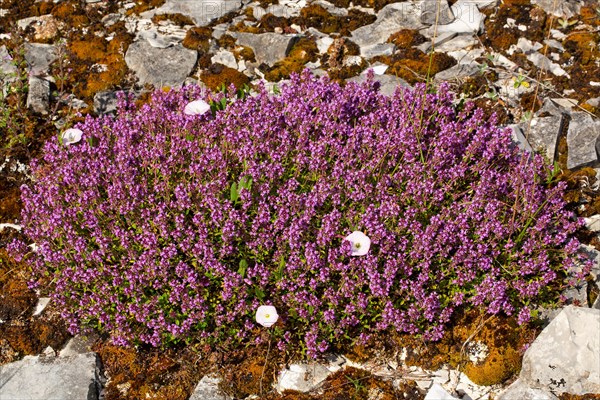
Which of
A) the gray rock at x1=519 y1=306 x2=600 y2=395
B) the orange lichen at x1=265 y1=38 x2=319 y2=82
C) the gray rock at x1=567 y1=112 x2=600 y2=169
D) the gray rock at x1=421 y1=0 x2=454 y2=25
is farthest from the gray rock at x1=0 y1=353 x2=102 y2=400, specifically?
the gray rock at x1=421 y1=0 x2=454 y2=25

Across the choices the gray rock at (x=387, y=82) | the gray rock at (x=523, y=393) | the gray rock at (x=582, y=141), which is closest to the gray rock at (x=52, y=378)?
the gray rock at (x=523, y=393)

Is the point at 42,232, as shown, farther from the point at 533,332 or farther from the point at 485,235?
the point at 533,332

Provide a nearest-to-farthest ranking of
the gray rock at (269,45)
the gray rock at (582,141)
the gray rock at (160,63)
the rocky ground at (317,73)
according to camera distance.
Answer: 1. the rocky ground at (317,73)
2. the gray rock at (582,141)
3. the gray rock at (160,63)
4. the gray rock at (269,45)

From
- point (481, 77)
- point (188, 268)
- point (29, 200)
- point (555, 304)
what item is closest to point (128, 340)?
point (188, 268)

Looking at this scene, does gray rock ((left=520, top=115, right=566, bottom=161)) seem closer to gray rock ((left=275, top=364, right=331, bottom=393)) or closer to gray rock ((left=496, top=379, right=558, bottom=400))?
gray rock ((left=496, top=379, right=558, bottom=400))

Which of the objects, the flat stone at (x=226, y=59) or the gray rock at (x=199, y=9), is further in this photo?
the gray rock at (x=199, y=9)

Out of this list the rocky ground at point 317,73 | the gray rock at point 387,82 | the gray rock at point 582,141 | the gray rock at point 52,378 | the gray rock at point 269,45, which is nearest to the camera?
the gray rock at point 52,378

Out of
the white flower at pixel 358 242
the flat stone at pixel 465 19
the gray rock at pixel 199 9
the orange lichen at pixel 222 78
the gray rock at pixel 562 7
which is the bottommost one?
the orange lichen at pixel 222 78

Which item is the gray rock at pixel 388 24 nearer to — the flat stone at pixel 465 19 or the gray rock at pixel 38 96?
the flat stone at pixel 465 19
